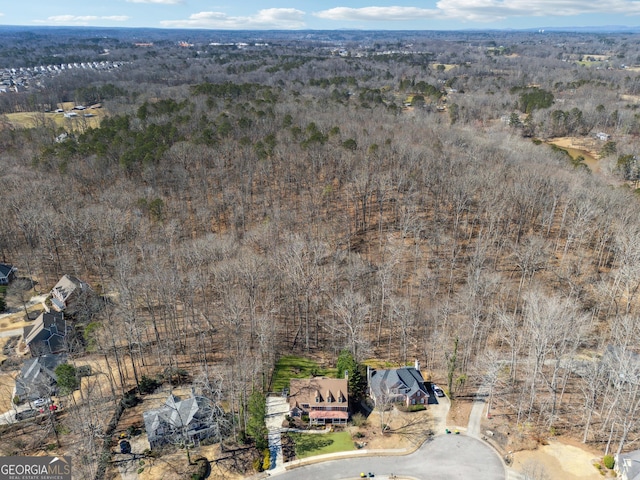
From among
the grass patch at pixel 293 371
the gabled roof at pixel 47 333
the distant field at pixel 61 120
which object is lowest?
the grass patch at pixel 293 371

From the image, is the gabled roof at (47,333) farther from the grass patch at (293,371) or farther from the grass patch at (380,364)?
the grass patch at (380,364)

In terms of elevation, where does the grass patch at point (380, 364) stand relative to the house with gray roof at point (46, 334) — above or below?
below

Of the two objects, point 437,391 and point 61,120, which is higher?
point 61,120

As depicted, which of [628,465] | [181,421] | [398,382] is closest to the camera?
[628,465]

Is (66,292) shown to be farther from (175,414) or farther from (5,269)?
(175,414)

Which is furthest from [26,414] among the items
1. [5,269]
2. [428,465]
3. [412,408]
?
[428,465]

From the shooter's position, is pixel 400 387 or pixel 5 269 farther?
pixel 5 269

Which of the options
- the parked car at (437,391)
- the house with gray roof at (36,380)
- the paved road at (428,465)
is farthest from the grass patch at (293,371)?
the house with gray roof at (36,380)
